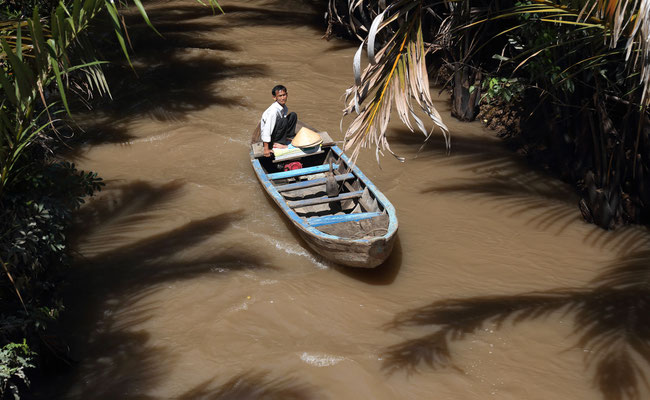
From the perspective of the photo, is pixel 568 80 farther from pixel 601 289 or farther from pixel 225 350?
pixel 225 350

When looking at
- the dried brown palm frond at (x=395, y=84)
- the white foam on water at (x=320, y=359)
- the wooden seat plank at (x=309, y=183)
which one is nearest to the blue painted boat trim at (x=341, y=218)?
the wooden seat plank at (x=309, y=183)

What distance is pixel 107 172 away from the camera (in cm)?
841

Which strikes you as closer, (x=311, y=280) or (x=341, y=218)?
(x=311, y=280)

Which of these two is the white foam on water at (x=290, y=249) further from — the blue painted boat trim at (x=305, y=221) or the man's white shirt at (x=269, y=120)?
the man's white shirt at (x=269, y=120)

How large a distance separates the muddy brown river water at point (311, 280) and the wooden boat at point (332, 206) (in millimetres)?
352

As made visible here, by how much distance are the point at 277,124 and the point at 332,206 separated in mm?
1418

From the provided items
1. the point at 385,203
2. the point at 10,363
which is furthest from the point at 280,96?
the point at 10,363

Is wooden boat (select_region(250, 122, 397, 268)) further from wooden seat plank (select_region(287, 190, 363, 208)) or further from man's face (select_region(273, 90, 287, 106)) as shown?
man's face (select_region(273, 90, 287, 106))

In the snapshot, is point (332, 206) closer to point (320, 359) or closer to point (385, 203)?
point (385, 203)

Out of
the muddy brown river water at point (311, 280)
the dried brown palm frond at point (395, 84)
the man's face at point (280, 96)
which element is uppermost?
the dried brown palm frond at point (395, 84)

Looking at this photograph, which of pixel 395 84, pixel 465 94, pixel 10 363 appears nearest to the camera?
pixel 10 363

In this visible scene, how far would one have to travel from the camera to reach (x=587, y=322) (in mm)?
5715

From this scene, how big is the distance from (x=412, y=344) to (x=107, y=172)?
16.0 feet

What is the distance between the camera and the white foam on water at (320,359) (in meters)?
5.29
